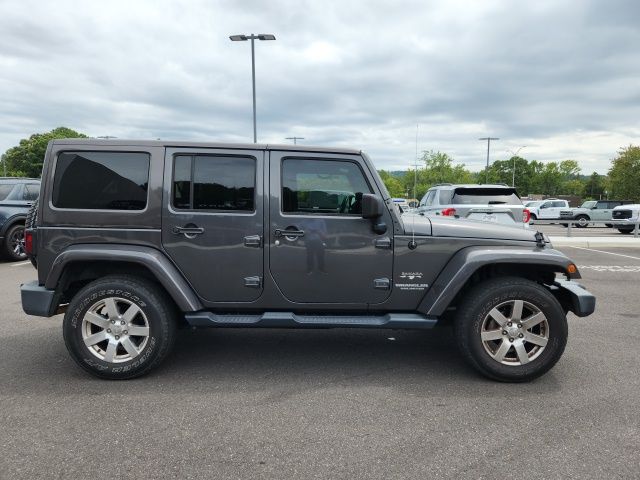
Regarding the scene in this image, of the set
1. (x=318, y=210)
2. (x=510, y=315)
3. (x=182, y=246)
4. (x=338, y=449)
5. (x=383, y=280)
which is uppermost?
(x=318, y=210)

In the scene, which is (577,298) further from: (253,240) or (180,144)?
Answer: (180,144)

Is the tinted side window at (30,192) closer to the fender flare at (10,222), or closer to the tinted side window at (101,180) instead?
the fender flare at (10,222)

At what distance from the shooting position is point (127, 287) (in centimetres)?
363

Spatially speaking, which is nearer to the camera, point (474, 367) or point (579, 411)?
point (579, 411)

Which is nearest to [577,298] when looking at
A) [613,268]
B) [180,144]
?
[180,144]

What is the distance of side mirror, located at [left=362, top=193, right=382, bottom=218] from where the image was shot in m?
3.58

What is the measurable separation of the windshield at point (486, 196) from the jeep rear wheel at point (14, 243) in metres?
9.35

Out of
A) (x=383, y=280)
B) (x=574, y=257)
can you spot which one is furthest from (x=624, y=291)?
(x=383, y=280)

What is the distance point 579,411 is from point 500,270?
1.20 meters

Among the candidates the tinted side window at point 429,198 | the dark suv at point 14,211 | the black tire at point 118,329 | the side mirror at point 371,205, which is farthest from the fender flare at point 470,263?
the dark suv at point 14,211

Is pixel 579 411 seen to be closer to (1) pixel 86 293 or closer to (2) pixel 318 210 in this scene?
(2) pixel 318 210

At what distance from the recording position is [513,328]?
12.0 ft

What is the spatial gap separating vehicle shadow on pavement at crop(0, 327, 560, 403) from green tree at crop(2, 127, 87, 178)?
265 ft

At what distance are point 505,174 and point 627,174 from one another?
49611mm
